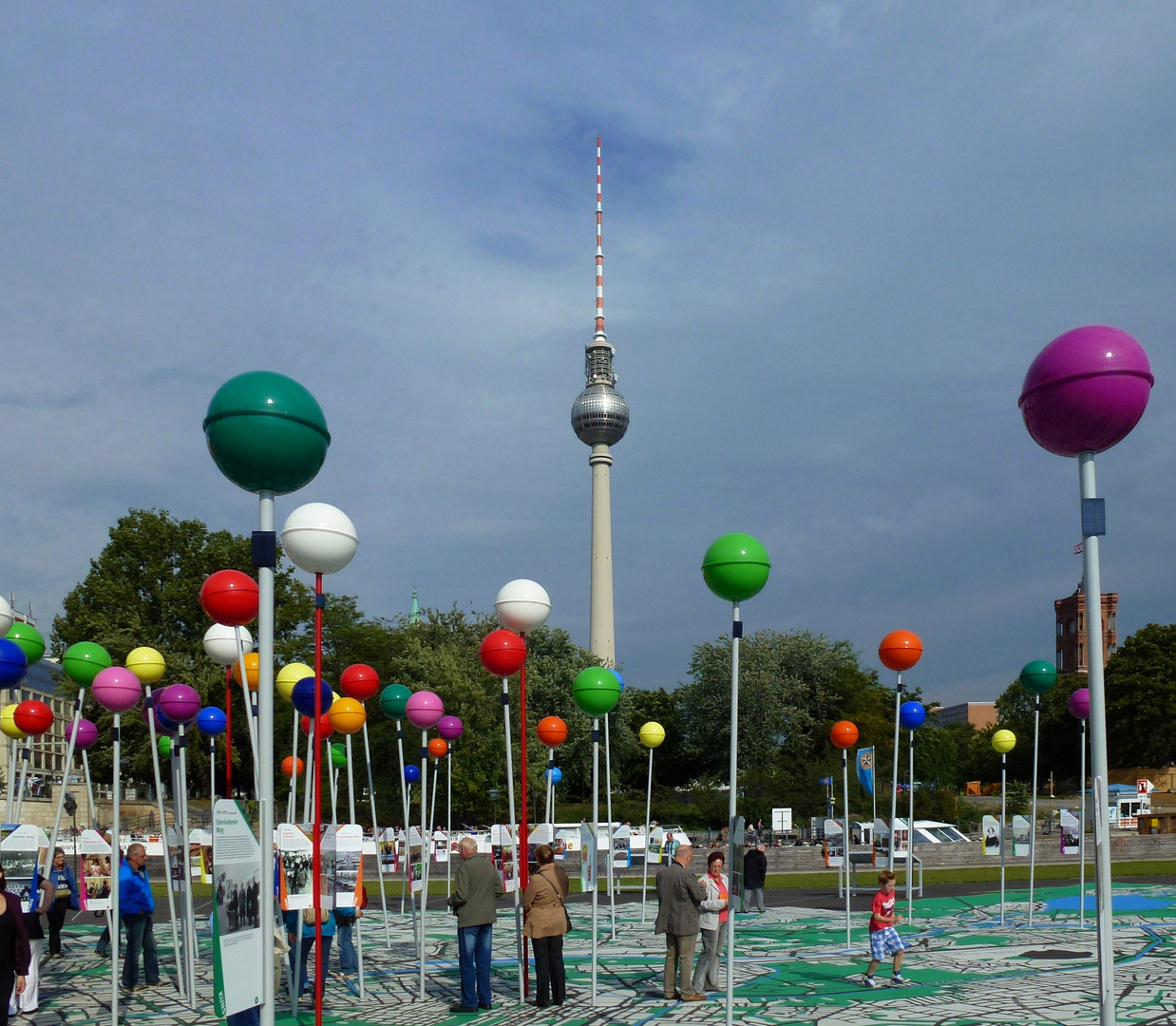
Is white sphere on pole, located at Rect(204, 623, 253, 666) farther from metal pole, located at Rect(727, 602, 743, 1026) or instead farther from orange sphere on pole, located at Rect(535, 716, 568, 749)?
metal pole, located at Rect(727, 602, 743, 1026)

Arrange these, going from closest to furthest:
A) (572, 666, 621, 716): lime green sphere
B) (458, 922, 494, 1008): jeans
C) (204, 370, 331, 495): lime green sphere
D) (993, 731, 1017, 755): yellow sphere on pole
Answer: (204, 370, 331, 495): lime green sphere
(458, 922, 494, 1008): jeans
(572, 666, 621, 716): lime green sphere
(993, 731, 1017, 755): yellow sphere on pole

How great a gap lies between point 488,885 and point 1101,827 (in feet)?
22.5

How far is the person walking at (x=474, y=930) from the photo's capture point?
37.3ft

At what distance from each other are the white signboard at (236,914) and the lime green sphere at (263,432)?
2.09m

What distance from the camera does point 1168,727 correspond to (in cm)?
6388

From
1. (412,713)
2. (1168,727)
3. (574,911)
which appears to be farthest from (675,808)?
(412,713)

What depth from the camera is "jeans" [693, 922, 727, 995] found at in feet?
39.4

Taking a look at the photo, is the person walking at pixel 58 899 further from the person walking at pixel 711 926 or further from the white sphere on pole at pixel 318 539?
the person walking at pixel 711 926

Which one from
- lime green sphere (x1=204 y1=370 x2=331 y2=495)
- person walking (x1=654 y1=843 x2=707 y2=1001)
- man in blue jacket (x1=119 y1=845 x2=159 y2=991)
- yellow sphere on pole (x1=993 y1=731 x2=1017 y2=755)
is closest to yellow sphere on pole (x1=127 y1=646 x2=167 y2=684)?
man in blue jacket (x1=119 y1=845 x2=159 y2=991)

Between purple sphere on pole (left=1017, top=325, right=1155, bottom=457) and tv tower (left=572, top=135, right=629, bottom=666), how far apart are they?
229 ft

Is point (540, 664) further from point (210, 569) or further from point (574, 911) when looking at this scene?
point (574, 911)

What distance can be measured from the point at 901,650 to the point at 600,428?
65784mm

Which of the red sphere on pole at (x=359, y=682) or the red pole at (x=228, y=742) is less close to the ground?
the red sphere on pole at (x=359, y=682)

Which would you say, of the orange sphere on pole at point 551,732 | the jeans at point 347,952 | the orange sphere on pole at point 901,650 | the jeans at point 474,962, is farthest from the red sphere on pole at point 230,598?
the orange sphere on pole at point 901,650
